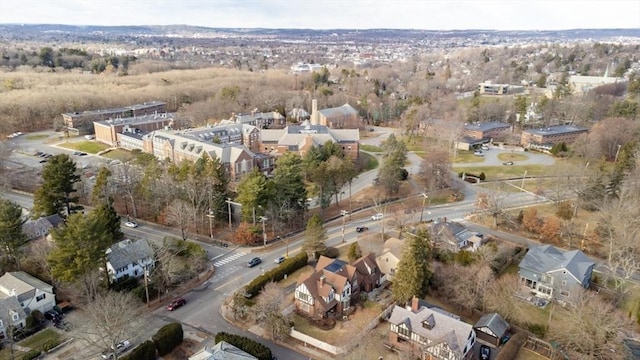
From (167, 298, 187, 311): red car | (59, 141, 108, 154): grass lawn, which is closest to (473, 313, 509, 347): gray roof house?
(167, 298, 187, 311): red car

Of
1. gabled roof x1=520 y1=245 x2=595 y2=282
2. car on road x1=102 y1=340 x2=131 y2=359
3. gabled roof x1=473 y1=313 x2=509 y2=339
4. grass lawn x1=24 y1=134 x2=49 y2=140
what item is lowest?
car on road x1=102 y1=340 x2=131 y2=359

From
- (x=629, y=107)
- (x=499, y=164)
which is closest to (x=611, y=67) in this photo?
(x=629, y=107)

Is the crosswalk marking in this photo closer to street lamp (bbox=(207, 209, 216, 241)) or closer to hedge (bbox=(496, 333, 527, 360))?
street lamp (bbox=(207, 209, 216, 241))

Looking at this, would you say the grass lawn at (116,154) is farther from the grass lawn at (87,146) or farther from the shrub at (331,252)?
the shrub at (331,252)

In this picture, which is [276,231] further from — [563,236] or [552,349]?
[563,236]

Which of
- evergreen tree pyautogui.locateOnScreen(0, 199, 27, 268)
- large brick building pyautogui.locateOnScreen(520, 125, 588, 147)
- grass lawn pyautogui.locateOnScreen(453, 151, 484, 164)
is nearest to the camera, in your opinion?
evergreen tree pyautogui.locateOnScreen(0, 199, 27, 268)

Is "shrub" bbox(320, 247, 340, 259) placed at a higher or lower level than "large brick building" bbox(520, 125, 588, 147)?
lower
